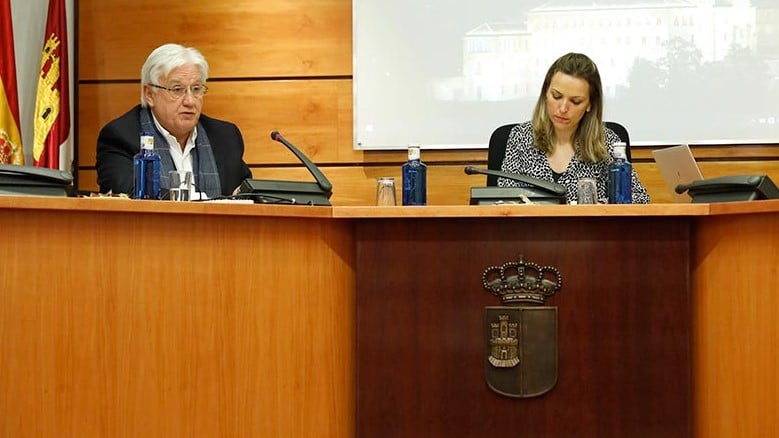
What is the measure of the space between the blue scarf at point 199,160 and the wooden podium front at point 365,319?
93cm

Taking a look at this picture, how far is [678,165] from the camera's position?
9.80ft

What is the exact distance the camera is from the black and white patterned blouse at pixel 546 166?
10.4 ft

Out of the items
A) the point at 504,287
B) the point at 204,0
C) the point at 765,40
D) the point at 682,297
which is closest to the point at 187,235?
the point at 504,287

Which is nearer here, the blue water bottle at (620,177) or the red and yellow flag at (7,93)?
the blue water bottle at (620,177)

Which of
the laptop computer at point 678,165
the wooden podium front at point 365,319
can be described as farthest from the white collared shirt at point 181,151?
the laptop computer at point 678,165

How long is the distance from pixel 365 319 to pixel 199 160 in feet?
3.66

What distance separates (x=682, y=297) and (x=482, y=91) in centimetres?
206

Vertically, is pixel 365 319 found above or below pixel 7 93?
below

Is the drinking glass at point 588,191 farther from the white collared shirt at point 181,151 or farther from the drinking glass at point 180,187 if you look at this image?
the white collared shirt at point 181,151

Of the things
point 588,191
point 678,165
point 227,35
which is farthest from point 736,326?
point 227,35

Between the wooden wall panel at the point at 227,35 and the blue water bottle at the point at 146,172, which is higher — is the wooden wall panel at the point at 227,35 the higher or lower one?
the higher one

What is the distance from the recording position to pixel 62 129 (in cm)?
405

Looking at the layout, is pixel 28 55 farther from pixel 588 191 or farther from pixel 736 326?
pixel 736 326

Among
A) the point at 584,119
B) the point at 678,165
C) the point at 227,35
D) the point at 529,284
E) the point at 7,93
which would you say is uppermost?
the point at 227,35
